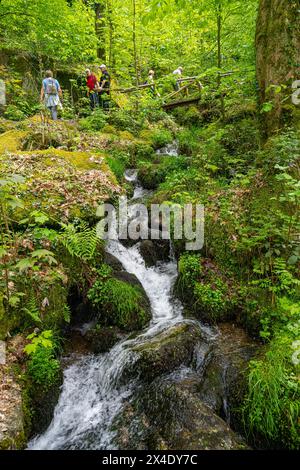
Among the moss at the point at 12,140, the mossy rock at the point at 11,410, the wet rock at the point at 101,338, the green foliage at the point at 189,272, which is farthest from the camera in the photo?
the moss at the point at 12,140

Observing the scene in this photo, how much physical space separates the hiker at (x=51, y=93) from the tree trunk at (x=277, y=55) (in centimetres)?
673

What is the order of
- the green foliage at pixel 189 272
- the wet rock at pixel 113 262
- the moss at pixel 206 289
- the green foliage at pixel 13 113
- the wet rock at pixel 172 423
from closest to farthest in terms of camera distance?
the wet rock at pixel 172 423 < the moss at pixel 206 289 < the green foliage at pixel 189 272 < the wet rock at pixel 113 262 < the green foliage at pixel 13 113

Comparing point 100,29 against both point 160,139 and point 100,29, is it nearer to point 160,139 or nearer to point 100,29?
point 100,29

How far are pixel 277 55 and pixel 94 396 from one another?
7.26 metres

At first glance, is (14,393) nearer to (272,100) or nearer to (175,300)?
(175,300)

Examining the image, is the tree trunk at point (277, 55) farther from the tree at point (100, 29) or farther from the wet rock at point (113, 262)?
the tree at point (100, 29)

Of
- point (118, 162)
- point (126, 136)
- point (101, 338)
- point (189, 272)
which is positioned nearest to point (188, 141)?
point (126, 136)

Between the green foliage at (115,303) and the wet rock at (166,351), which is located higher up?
the green foliage at (115,303)

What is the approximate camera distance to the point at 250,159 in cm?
850

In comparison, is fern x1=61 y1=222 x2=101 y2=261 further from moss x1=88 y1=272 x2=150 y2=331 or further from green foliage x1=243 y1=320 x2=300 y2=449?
green foliage x1=243 y1=320 x2=300 y2=449

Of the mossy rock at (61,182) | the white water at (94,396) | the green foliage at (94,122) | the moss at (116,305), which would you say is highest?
the green foliage at (94,122)

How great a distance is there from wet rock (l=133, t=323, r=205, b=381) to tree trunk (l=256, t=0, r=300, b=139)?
15.2 feet

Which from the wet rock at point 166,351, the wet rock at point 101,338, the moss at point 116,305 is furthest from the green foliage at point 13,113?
the wet rock at point 166,351

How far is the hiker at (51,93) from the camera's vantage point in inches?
420
